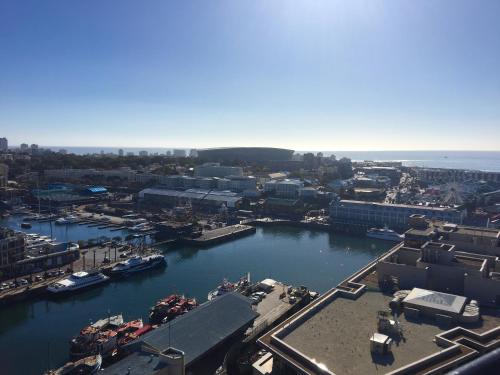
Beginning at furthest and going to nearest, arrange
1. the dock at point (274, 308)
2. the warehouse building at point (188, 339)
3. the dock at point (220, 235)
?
the dock at point (220, 235) < the dock at point (274, 308) < the warehouse building at point (188, 339)

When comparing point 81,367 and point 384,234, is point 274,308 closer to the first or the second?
point 81,367

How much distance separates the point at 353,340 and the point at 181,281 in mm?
6939

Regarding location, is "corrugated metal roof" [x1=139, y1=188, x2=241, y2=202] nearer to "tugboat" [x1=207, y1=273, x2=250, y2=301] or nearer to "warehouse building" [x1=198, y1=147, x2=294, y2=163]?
"tugboat" [x1=207, y1=273, x2=250, y2=301]

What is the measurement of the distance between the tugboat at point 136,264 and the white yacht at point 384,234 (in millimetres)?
9559

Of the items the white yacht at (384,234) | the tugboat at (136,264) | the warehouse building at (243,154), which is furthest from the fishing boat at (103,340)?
the warehouse building at (243,154)

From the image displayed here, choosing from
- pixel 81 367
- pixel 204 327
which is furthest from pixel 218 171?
pixel 81 367

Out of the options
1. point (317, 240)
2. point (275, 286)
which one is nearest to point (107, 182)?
point (317, 240)

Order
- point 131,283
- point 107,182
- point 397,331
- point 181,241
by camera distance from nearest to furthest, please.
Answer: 1. point 397,331
2. point 131,283
3. point 181,241
4. point 107,182

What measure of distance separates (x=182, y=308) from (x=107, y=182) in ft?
84.6

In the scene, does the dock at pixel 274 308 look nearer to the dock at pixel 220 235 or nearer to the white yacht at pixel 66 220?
the dock at pixel 220 235

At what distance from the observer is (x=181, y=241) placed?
1587 cm

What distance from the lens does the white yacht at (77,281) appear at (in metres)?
9.92

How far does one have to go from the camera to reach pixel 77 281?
1027 cm

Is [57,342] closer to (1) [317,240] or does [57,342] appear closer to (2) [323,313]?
(2) [323,313]
